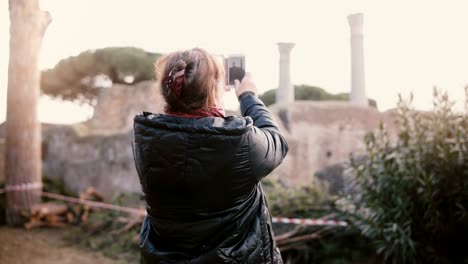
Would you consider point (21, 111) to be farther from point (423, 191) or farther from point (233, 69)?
point (233, 69)

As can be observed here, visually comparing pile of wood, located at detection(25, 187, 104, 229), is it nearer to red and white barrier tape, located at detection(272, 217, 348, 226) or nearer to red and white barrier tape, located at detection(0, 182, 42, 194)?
red and white barrier tape, located at detection(0, 182, 42, 194)

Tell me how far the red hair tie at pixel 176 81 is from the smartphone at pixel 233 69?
0.34 m

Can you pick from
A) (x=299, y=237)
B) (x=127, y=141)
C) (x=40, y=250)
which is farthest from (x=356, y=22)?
(x=40, y=250)

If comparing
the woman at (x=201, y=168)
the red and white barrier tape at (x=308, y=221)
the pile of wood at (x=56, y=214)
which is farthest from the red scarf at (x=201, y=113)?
the pile of wood at (x=56, y=214)

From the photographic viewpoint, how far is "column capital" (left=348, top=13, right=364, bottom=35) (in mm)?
14498

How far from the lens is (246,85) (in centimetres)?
207

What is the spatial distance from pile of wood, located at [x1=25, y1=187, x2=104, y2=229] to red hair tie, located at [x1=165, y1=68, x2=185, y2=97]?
270 inches

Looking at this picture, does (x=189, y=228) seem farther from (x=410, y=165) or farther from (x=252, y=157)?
(x=410, y=165)

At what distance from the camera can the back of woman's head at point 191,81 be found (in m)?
1.77

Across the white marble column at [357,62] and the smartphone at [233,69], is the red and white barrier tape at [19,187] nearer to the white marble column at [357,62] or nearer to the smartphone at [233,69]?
the smartphone at [233,69]

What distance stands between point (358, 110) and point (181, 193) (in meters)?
12.2

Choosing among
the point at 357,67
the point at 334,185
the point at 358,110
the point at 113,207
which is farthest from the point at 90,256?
the point at 357,67

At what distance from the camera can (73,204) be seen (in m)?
8.55

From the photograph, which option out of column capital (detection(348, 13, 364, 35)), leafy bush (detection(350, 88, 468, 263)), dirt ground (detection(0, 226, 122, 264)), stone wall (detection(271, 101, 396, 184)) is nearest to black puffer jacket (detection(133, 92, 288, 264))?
leafy bush (detection(350, 88, 468, 263))
